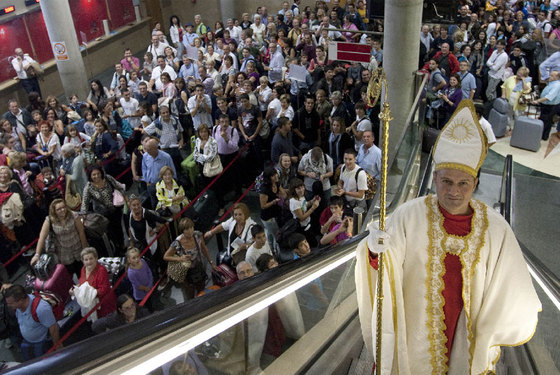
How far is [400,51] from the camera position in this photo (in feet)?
30.9

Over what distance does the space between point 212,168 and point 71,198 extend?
2202mm

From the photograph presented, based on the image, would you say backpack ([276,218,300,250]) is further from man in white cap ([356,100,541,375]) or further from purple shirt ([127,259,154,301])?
man in white cap ([356,100,541,375])

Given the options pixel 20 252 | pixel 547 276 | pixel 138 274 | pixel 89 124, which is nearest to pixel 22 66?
pixel 89 124

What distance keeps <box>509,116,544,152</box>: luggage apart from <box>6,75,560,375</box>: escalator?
732 cm

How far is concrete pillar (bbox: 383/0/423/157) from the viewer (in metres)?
9.12

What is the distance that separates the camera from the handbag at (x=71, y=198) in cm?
812

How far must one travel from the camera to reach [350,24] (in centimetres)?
1534

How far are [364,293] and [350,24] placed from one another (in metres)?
13.3

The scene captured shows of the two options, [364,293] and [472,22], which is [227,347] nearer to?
[364,293]

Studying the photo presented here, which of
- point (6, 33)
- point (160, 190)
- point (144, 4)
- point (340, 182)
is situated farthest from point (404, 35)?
point (144, 4)

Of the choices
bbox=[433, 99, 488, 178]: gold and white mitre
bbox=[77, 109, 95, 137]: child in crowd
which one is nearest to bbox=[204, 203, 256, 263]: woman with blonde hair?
bbox=[433, 99, 488, 178]: gold and white mitre

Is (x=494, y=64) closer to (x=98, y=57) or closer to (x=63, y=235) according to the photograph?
(x=63, y=235)

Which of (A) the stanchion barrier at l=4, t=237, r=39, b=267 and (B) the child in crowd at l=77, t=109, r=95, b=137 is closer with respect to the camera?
(A) the stanchion barrier at l=4, t=237, r=39, b=267

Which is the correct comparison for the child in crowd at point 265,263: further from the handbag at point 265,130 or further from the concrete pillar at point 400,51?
the handbag at point 265,130
